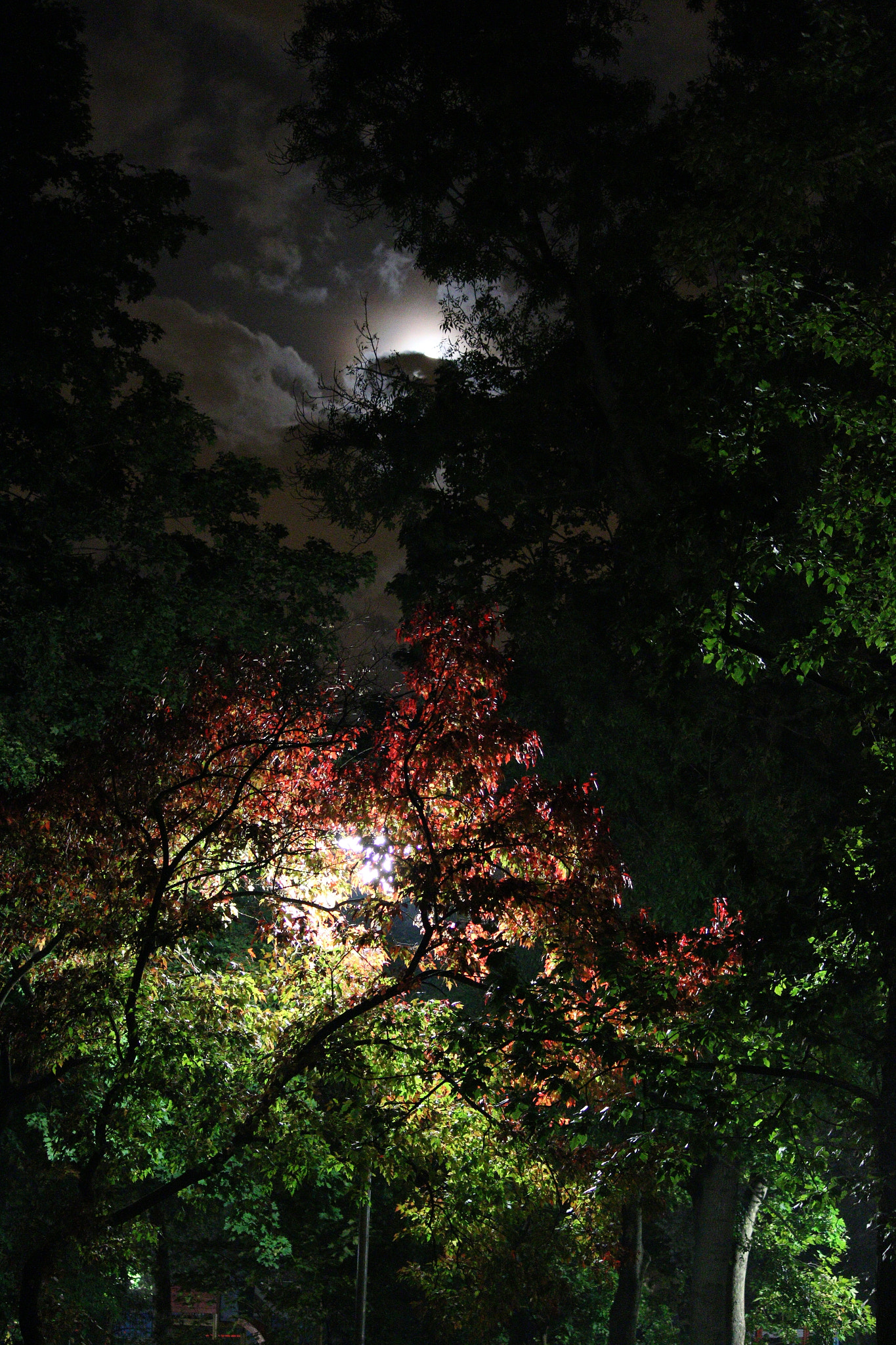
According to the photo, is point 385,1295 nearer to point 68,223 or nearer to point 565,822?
point 565,822

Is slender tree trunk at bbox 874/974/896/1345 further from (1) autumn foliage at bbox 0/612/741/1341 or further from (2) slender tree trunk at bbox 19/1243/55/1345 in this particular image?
(2) slender tree trunk at bbox 19/1243/55/1345

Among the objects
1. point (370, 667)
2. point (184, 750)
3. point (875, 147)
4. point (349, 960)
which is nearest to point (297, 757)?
point (184, 750)

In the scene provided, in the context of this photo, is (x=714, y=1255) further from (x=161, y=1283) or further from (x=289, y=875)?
(x=161, y=1283)

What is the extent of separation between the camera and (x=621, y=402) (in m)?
13.8

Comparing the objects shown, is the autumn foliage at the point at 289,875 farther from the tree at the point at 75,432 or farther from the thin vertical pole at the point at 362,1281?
the thin vertical pole at the point at 362,1281

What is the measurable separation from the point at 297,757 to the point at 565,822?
7.60 ft

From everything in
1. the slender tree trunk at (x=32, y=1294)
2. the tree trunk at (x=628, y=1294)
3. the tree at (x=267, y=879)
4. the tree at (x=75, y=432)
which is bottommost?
the slender tree trunk at (x=32, y=1294)

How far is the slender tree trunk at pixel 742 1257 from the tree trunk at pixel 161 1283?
9.95 metres

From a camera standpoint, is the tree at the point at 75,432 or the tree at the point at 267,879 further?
the tree at the point at 75,432

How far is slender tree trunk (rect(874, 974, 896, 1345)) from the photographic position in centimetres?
573

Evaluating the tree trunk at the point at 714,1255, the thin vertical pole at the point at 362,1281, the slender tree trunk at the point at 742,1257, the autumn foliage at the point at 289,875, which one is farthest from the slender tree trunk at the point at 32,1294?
the slender tree trunk at the point at 742,1257

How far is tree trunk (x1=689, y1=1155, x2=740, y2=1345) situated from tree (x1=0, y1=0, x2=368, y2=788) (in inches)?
421

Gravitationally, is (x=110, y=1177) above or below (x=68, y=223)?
below

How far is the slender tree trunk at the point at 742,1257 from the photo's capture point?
54.0 ft
